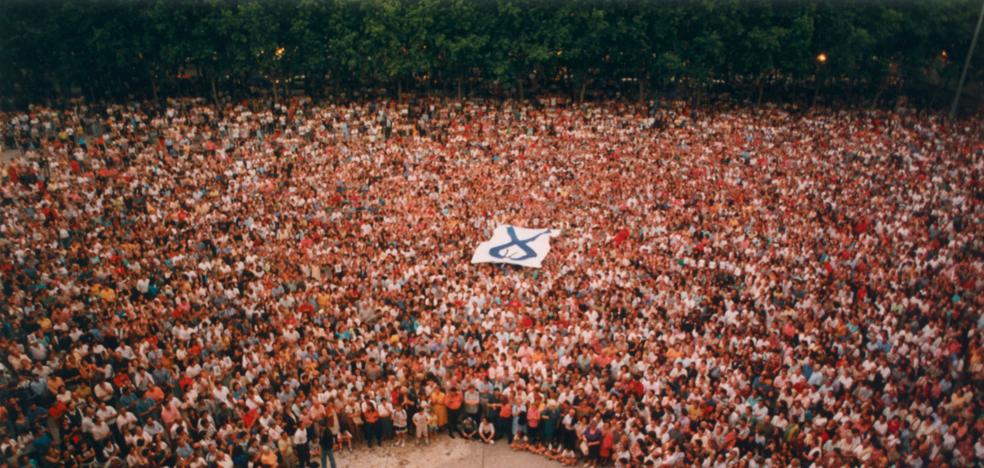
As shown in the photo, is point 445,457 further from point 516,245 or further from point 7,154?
point 7,154

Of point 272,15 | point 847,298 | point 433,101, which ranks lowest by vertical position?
point 847,298

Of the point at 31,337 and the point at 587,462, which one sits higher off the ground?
the point at 31,337

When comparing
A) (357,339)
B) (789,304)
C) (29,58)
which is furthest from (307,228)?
(29,58)

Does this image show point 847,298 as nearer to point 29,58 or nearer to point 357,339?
point 357,339

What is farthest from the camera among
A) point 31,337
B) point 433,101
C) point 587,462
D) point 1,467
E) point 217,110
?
point 433,101

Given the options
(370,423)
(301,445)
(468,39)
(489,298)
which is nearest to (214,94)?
(468,39)

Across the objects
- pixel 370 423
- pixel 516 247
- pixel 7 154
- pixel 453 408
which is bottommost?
pixel 370 423

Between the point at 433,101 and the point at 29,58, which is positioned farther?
the point at 433,101
